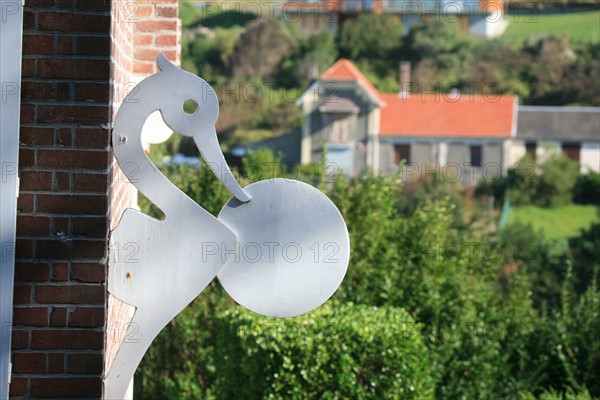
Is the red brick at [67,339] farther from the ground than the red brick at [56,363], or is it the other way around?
the red brick at [67,339]

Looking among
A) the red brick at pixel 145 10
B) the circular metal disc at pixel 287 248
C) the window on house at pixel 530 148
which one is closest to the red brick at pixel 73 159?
the circular metal disc at pixel 287 248

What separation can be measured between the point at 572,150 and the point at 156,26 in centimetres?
3342

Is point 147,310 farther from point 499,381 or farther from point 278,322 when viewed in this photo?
point 499,381

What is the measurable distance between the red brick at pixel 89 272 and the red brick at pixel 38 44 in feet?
2.08

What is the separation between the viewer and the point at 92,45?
2660 mm

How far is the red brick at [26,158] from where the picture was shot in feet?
8.71

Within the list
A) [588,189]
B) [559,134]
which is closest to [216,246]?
[588,189]

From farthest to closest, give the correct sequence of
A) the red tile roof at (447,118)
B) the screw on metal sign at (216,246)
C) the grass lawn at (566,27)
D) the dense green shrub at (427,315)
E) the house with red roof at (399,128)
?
the grass lawn at (566,27), the red tile roof at (447,118), the house with red roof at (399,128), the dense green shrub at (427,315), the screw on metal sign at (216,246)

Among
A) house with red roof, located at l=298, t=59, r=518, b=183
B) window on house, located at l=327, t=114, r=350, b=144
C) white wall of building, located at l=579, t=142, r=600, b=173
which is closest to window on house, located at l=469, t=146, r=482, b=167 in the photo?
house with red roof, located at l=298, t=59, r=518, b=183

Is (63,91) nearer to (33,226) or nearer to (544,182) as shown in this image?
(33,226)

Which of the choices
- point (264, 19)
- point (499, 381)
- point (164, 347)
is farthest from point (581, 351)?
point (264, 19)

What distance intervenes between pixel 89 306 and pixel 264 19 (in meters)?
46.0

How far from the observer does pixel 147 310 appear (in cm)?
279

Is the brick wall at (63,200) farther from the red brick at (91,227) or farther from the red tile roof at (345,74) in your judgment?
the red tile roof at (345,74)
